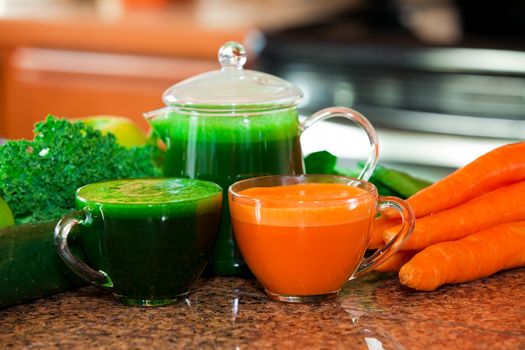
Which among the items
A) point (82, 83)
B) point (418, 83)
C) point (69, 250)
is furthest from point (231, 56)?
point (82, 83)

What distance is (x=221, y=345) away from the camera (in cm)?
84

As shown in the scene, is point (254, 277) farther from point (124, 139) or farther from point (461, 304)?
point (124, 139)

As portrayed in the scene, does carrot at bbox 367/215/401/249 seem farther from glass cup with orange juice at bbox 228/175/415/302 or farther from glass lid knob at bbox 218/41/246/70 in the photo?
glass lid knob at bbox 218/41/246/70

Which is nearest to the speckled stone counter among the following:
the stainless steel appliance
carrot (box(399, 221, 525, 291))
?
carrot (box(399, 221, 525, 291))

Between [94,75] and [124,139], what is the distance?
2269 mm

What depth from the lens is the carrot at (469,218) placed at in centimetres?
102

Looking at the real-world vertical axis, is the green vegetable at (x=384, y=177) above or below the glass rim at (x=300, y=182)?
below

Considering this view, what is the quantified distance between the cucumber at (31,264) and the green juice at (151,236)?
0.05m

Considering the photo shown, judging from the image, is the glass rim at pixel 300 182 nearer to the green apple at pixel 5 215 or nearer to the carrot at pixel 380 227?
the carrot at pixel 380 227

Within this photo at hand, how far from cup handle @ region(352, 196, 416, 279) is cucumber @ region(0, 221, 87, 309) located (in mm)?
297

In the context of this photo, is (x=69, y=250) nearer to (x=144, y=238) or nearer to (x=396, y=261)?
(x=144, y=238)

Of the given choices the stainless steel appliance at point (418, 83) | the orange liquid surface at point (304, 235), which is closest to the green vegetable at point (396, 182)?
the orange liquid surface at point (304, 235)

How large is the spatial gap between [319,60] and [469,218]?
176 cm

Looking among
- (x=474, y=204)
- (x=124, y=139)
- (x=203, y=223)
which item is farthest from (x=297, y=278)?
(x=124, y=139)
